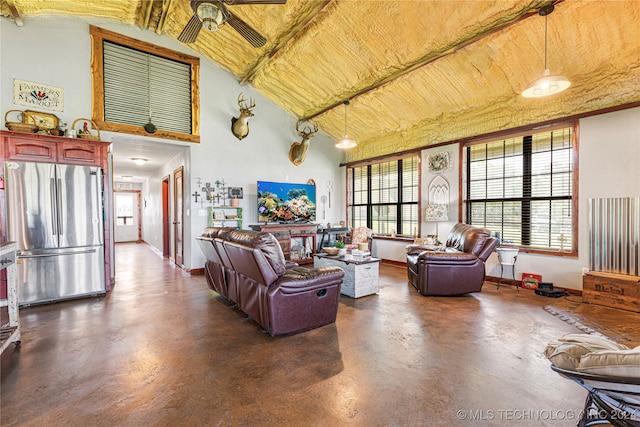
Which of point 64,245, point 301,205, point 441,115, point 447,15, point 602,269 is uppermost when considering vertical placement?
point 447,15

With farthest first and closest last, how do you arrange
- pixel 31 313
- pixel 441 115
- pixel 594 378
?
1. pixel 441 115
2. pixel 31 313
3. pixel 594 378

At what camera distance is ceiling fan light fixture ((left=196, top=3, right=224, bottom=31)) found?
2.89 meters

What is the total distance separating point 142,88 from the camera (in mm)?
5168

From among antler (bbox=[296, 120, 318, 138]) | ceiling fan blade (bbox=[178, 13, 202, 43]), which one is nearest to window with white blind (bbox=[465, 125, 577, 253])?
antler (bbox=[296, 120, 318, 138])

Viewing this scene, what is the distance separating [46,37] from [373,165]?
6522mm

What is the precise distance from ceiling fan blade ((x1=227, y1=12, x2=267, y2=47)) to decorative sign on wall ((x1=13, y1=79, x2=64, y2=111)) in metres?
3.23

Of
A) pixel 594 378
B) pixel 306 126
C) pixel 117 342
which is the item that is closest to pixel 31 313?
pixel 117 342

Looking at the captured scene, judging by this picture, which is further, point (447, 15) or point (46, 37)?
point (46, 37)

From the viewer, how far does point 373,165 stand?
7438 millimetres

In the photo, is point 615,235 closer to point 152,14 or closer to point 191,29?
point 191,29

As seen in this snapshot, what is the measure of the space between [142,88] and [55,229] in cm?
282

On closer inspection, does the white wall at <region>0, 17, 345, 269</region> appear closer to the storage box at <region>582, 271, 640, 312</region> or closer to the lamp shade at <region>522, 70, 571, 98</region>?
the lamp shade at <region>522, 70, 571, 98</region>

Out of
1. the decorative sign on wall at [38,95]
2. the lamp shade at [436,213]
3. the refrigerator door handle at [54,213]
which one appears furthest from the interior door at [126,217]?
the lamp shade at [436,213]

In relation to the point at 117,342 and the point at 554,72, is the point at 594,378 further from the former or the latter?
the point at 554,72
